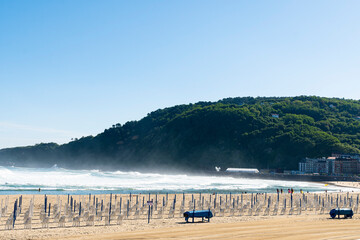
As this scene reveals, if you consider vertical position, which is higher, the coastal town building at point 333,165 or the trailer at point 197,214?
the coastal town building at point 333,165

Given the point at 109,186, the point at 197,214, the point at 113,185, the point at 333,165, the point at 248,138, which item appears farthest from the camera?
the point at 248,138

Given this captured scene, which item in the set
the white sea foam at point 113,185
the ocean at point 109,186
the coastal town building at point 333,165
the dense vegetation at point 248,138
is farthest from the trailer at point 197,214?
the dense vegetation at point 248,138

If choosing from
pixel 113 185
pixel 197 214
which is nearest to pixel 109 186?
pixel 113 185

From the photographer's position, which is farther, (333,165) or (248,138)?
(248,138)

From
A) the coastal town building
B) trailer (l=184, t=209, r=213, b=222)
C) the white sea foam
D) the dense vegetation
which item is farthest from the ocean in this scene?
the dense vegetation

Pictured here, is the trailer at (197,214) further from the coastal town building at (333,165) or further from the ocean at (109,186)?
the coastal town building at (333,165)

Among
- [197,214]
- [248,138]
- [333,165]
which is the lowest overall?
[197,214]

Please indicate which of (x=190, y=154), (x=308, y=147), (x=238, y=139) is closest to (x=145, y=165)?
(x=190, y=154)

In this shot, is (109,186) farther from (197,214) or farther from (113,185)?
(197,214)

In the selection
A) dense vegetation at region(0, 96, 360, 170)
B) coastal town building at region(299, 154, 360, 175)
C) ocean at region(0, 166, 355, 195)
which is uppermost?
dense vegetation at region(0, 96, 360, 170)

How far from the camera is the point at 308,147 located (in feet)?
483

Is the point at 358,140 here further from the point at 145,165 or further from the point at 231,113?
the point at 145,165

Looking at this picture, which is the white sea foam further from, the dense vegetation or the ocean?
the dense vegetation

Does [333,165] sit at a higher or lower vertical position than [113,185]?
higher
